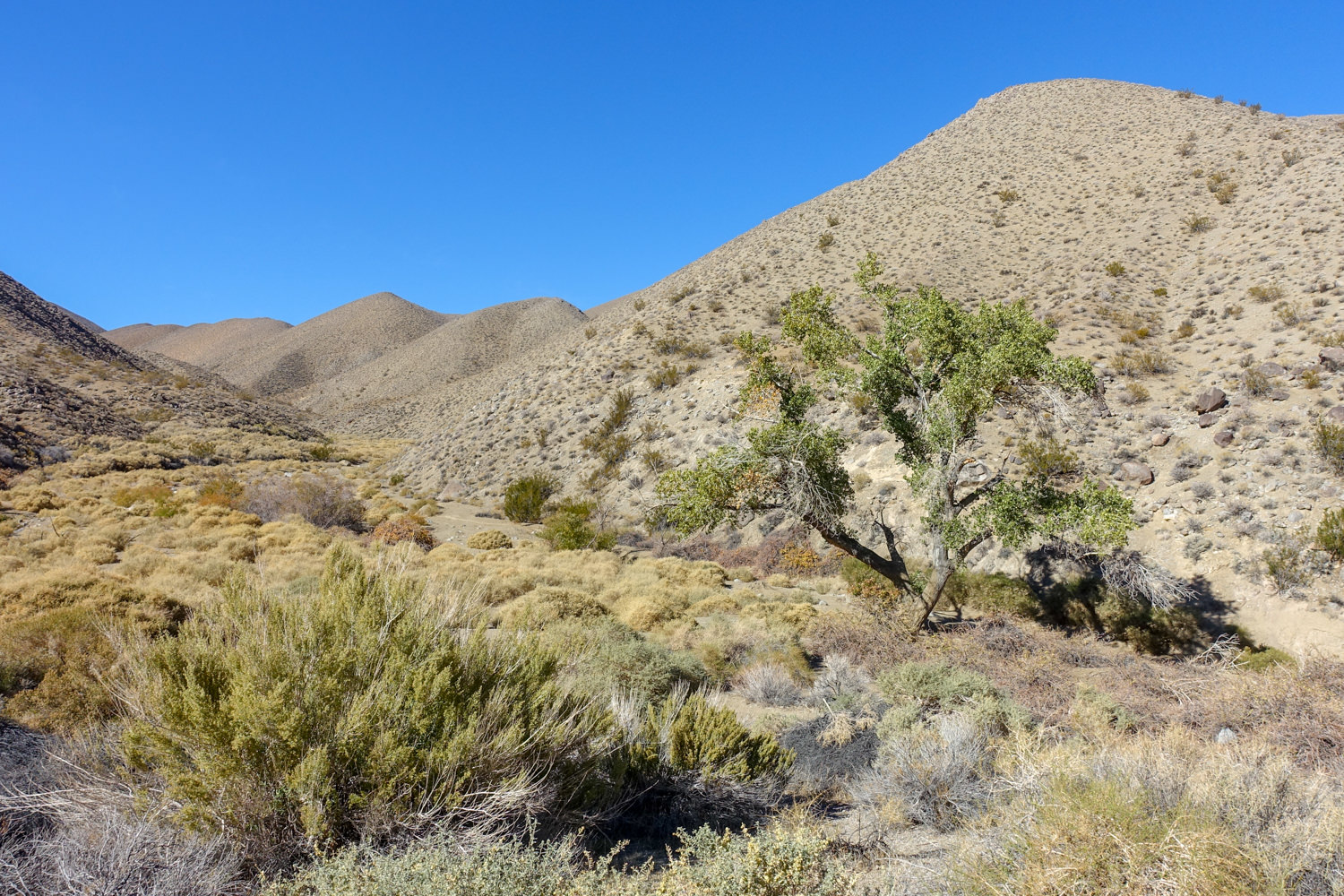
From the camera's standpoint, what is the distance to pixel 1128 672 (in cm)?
876

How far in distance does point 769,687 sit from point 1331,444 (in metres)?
13.5

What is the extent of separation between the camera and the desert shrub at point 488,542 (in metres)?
18.0

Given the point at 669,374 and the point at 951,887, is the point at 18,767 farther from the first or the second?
the point at 669,374

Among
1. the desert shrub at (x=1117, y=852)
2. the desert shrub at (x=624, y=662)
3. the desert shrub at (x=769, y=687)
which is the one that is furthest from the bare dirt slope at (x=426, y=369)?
the desert shrub at (x=1117, y=852)

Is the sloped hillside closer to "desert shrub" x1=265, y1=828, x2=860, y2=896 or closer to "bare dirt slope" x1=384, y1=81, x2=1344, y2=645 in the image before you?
"bare dirt slope" x1=384, y1=81, x2=1344, y2=645

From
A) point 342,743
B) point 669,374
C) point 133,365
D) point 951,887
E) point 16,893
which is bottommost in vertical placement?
point 951,887

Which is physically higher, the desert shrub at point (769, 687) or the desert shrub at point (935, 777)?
the desert shrub at point (935, 777)

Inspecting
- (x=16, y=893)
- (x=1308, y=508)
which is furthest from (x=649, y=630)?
(x=1308, y=508)

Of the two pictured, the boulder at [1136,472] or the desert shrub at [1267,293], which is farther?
the desert shrub at [1267,293]

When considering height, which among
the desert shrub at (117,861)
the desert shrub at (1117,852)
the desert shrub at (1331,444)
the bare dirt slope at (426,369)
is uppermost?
the bare dirt slope at (426,369)

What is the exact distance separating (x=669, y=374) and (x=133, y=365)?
43.4 metres

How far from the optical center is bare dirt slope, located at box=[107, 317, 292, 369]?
329 ft

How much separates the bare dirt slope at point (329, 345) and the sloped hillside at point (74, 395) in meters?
24.6

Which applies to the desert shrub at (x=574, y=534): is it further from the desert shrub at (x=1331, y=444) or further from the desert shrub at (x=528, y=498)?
the desert shrub at (x=1331, y=444)
